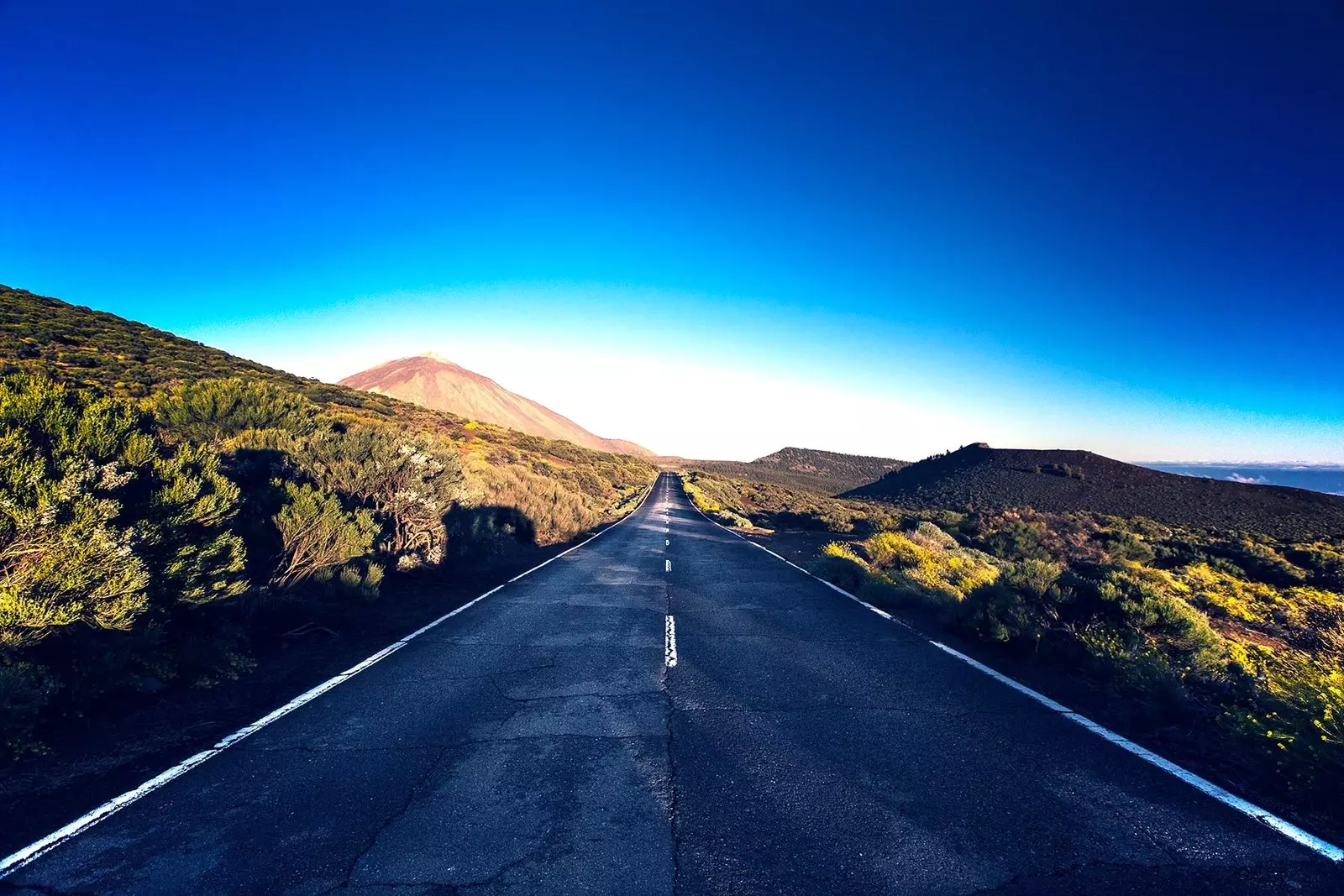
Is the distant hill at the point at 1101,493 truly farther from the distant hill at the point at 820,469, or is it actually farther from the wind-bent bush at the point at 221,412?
the wind-bent bush at the point at 221,412

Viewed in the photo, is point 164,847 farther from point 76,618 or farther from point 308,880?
point 76,618

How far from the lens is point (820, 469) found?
11944 cm

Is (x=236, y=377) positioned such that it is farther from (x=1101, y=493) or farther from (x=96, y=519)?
(x=1101, y=493)

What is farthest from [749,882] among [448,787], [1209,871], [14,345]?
[14,345]

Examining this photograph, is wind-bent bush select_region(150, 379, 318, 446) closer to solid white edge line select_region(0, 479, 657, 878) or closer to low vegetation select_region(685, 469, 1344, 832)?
solid white edge line select_region(0, 479, 657, 878)

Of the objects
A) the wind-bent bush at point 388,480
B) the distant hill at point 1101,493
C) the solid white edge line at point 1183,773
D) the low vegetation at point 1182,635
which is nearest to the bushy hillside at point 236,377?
the wind-bent bush at point 388,480

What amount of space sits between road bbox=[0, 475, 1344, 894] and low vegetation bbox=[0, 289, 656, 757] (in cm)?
168

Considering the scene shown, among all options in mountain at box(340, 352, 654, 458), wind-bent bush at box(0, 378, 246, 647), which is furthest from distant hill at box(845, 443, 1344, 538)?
mountain at box(340, 352, 654, 458)

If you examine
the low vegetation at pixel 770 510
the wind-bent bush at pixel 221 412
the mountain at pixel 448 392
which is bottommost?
the low vegetation at pixel 770 510

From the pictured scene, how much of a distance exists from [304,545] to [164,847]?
6.00 metres

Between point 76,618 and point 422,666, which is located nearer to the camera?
point 76,618

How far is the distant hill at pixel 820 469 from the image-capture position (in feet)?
323

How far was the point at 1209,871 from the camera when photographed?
2.85 meters

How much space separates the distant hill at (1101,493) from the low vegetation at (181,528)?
160 ft
